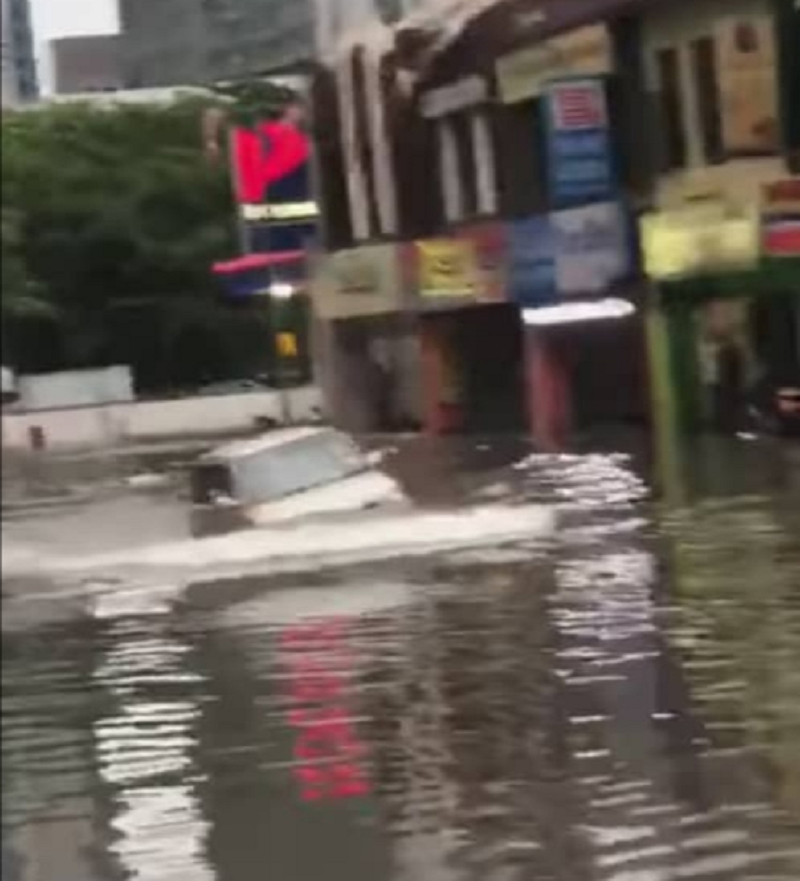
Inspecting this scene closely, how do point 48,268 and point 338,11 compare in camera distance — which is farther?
point 338,11

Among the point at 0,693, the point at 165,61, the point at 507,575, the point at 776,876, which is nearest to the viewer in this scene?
the point at 0,693

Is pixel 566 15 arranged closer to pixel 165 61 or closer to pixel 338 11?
pixel 338 11

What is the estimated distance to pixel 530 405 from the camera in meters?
1.37

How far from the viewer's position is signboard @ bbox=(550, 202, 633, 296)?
1370mm

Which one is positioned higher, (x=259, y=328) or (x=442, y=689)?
(x=259, y=328)

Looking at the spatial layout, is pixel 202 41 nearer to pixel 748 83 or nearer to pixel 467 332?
pixel 467 332

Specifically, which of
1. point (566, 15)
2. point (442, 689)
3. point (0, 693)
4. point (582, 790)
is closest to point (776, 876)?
point (582, 790)

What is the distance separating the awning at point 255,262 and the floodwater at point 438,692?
99 mm

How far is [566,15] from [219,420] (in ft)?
1.46

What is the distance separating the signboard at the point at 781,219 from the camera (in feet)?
5.15

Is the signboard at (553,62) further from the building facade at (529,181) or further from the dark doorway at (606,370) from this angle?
Answer: the dark doorway at (606,370)

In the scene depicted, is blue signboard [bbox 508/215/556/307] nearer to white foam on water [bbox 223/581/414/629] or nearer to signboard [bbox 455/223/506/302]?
signboard [bbox 455/223/506/302]

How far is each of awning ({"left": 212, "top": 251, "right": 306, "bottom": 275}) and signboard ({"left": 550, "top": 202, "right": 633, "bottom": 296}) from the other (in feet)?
0.97

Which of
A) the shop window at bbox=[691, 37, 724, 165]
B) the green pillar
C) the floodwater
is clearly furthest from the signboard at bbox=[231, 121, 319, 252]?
the shop window at bbox=[691, 37, 724, 165]
